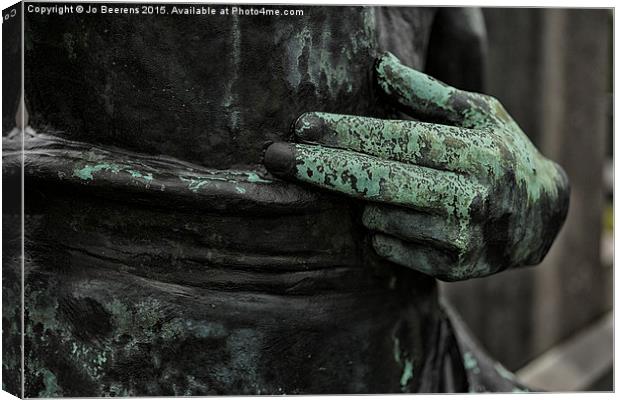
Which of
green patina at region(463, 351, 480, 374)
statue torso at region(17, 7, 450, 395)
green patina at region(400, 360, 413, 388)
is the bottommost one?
green patina at region(463, 351, 480, 374)

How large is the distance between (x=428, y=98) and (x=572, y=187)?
8.14 feet

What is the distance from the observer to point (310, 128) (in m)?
1.07

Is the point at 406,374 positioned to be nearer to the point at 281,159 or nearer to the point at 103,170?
the point at 281,159

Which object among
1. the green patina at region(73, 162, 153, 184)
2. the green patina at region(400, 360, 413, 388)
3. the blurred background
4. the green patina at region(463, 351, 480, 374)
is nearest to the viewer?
the green patina at region(73, 162, 153, 184)

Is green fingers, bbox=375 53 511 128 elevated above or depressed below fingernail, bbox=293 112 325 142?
above

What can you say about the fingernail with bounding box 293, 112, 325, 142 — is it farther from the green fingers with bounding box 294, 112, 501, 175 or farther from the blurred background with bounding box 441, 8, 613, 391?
the blurred background with bounding box 441, 8, 613, 391

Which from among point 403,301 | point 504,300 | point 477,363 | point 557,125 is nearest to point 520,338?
point 504,300

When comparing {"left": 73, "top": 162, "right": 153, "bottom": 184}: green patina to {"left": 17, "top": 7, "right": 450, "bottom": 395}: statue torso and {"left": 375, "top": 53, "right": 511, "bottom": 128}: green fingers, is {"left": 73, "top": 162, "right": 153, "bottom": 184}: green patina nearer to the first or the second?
{"left": 17, "top": 7, "right": 450, "bottom": 395}: statue torso

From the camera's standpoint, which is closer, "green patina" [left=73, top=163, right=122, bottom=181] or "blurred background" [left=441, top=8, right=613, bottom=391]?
"green patina" [left=73, top=163, right=122, bottom=181]

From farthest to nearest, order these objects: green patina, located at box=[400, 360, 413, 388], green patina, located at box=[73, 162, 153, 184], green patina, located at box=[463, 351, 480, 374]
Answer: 1. green patina, located at box=[463, 351, 480, 374]
2. green patina, located at box=[400, 360, 413, 388]
3. green patina, located at box=[73, 162, 153, 184]

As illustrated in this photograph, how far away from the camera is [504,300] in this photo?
339cm

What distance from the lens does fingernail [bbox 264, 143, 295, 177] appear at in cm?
106

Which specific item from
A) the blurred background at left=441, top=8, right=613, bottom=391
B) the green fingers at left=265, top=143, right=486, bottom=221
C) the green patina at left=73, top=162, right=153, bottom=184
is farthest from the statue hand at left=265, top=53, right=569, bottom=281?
the blurred background at left=441, top=8, right=613, bottom=391

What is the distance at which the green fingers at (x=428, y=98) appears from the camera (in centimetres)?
113
